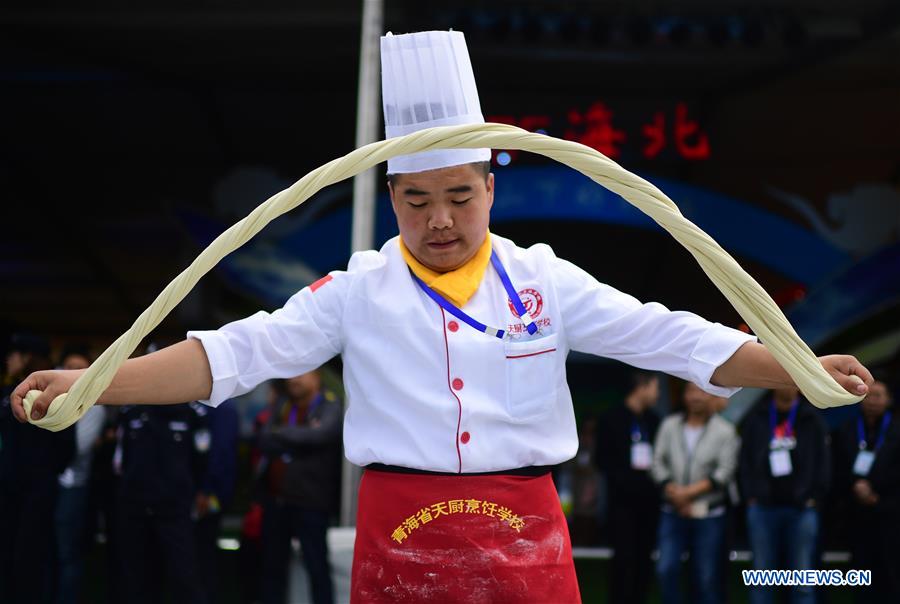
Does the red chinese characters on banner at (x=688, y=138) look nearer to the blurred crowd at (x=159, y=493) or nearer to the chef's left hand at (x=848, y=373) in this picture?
the blurred crowd at (x=159, y=493)

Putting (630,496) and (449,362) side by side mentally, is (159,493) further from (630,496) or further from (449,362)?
(449,362)

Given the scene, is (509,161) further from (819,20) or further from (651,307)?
(651,307)

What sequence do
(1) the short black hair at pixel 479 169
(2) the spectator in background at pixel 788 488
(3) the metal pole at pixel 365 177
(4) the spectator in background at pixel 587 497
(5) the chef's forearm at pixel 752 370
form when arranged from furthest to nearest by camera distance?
1. (4) the spectator in background at pixel 587 497
2. (2) the spectator in background at pixel 788 488
3. (3) the metal pole at pixel 365 177
4. (1) the short black hair at pixel 479 169
5. (5) the chef's forearm at pixel 752 370

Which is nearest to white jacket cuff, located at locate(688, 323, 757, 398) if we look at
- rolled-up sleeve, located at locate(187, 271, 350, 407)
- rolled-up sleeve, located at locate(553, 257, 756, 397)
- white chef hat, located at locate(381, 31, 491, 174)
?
rolled-up sleeve, located at locate(553, 257, 756, 397)

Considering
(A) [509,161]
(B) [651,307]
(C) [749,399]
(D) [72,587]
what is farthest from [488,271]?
(C) [749,399]

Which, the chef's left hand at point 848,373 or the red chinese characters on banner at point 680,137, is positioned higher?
the red chinese characters on banner at point 680,137

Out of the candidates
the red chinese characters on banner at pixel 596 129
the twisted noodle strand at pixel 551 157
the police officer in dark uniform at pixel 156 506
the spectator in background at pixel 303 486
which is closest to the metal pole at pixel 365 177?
the spectator in background at pixel 303 486

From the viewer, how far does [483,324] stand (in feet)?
7.36

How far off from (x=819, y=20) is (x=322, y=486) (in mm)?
4683

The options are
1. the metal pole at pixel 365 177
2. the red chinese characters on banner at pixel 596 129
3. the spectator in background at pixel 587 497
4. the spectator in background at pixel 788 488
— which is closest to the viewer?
the metal pole at pixel 365 177

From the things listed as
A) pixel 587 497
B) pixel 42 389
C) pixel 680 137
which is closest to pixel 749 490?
pixel 587 497

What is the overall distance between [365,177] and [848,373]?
12.2ft

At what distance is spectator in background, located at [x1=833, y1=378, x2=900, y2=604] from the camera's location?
5.81 meters

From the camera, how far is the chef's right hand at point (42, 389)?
2047 mm
